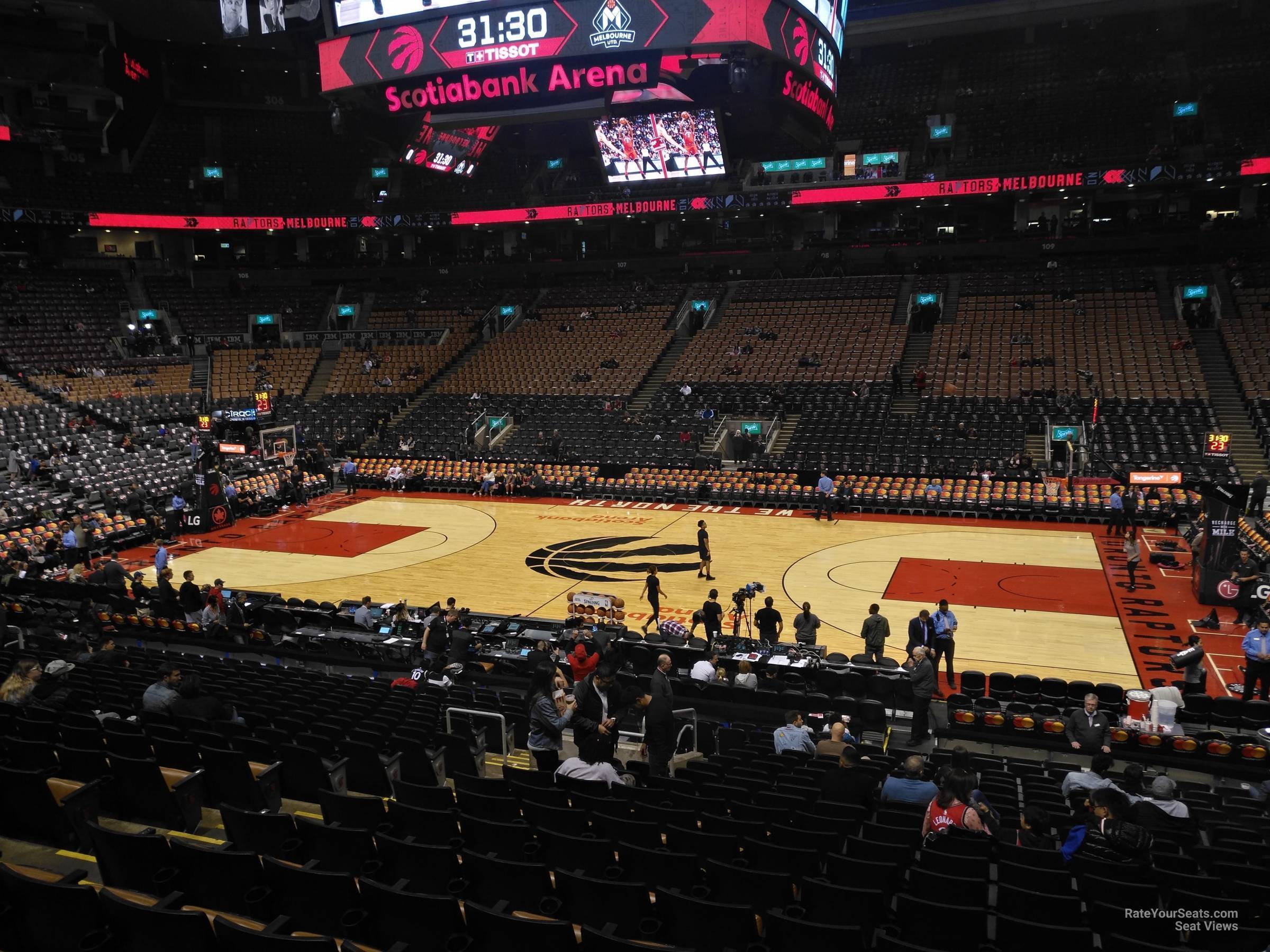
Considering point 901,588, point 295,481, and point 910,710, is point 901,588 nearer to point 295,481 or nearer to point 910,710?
point 910,710

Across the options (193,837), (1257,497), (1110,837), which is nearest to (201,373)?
(193,837)

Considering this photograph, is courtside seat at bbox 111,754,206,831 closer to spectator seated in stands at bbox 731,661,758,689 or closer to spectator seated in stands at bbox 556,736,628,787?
spectator seated in stands at bbox 556,736,628,787

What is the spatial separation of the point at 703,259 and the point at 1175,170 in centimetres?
2199

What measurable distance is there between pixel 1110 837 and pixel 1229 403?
30231mm

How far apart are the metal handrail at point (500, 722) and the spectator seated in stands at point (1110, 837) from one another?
5.74 meters

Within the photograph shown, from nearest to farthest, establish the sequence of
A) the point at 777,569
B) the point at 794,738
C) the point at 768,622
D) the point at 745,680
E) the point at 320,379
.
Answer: the point at 794,738, the point at 745,680, the point at 768,622, the point at 777,569, the point at 320,379

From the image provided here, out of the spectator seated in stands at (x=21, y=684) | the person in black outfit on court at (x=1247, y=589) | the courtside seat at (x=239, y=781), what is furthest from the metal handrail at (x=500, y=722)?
the person in black outfit on court at (x=1247, y=589)

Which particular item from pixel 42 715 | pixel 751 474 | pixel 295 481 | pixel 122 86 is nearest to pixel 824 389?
pixel 751 474

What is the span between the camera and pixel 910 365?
3634cm

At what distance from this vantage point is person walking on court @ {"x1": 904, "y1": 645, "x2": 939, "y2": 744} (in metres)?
11.6

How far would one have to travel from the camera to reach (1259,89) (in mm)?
39094

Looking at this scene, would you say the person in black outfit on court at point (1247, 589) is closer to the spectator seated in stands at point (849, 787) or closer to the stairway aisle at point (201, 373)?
the spectator seated in stands at point (849, 787)

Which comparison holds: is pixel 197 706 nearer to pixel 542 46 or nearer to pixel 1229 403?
pixel 542 46

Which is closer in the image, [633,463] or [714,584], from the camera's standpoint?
[714,584]
